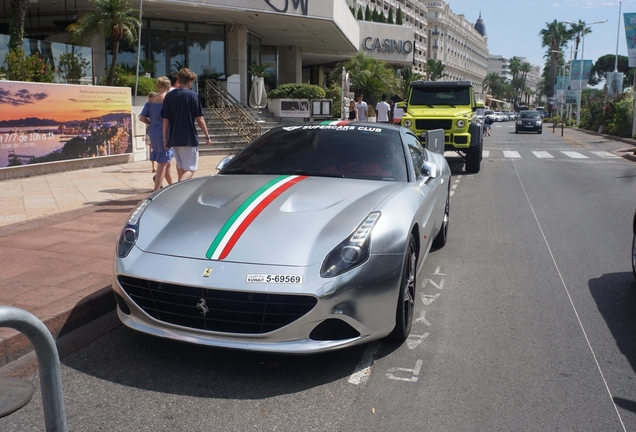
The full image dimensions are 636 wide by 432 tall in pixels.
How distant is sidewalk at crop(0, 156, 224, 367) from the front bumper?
80cm

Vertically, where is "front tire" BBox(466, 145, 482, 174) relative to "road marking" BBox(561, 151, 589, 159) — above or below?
above

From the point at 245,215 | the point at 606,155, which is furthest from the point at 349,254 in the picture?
the point at 606,155

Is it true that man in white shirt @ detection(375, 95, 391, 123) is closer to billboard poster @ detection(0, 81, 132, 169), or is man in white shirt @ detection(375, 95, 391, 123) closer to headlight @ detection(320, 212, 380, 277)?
billboard poster @ detection(0, 81, 132, 169)

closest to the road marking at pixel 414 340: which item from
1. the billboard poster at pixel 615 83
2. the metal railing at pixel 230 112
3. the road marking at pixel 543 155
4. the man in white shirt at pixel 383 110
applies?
the metal railing at pixel 230 112

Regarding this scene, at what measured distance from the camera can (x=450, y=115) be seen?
14.7 meters

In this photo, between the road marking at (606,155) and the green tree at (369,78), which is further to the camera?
the green tree at (369,78)

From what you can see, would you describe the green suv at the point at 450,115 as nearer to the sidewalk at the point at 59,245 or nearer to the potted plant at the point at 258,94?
the sidewalk at the point at 59,245

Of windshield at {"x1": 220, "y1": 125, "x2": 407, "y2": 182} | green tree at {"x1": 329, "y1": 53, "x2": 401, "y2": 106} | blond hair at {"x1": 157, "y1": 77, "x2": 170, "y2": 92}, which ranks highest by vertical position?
green tree at {"x1": 329, "y1": 53, "x2": 401, "y2": 106}

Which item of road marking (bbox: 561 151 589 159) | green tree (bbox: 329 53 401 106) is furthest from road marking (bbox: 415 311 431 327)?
green tree (bbox: 329 53 401 106)

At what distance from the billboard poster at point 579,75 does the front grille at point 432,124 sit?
39465 millimetres

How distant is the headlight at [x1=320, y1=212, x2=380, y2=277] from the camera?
136 inches

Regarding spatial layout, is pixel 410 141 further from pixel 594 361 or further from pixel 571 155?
pixel 571 155

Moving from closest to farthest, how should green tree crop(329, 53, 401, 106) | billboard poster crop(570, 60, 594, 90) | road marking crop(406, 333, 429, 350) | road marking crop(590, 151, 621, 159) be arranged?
road marking crop(406, 333, 429, 350), road marking crop(590, 151, 621, 159), green tree crop(329, 53, 401, 106), billboard poster crop(570, 60, 594, 90)

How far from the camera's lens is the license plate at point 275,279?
3342 millimetres
